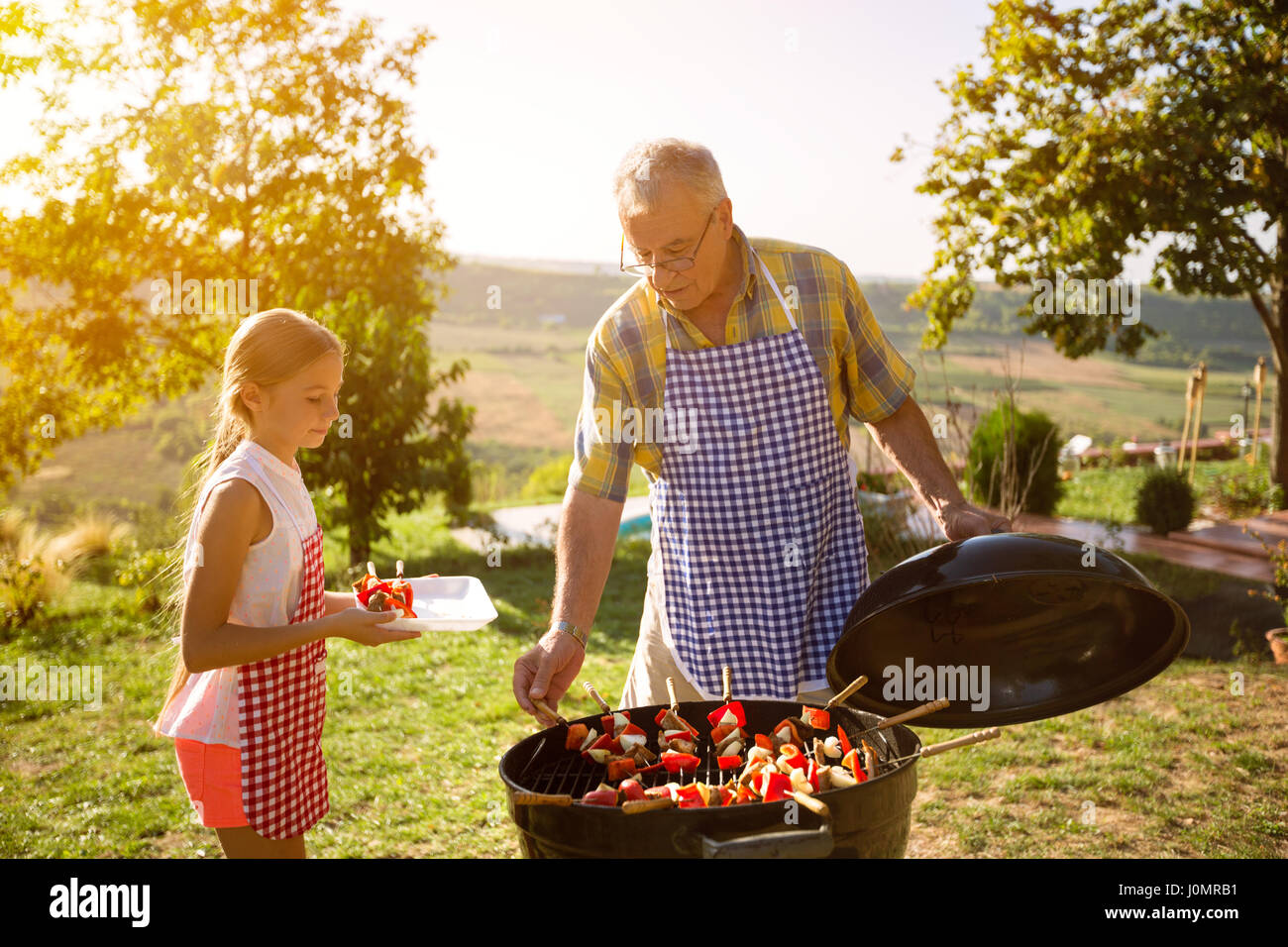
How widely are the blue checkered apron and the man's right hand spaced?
0.41 metres

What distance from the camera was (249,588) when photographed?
2.19m

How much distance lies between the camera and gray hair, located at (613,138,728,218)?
2.17 m

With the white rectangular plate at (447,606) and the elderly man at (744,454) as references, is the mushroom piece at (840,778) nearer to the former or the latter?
the elderly man at (744,454)

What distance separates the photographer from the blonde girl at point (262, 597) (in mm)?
2121

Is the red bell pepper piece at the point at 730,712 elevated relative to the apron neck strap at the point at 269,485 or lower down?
lower down

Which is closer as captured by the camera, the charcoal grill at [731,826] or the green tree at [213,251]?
the charcoal grill at [731,826]

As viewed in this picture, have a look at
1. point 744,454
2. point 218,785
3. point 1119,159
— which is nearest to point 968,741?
point 744,454

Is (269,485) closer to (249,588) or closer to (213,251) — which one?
(249,588)

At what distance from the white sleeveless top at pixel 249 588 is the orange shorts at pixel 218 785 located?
0.11ft

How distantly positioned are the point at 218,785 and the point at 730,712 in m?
1.11

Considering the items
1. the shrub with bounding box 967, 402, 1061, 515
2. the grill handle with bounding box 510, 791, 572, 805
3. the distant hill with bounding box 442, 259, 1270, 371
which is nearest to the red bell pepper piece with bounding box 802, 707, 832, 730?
the grill handle with bounding box 510, 791, 572, 805

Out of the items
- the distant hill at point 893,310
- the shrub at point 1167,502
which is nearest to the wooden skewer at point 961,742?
the shrub at point 1167,502

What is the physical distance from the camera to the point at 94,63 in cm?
762
